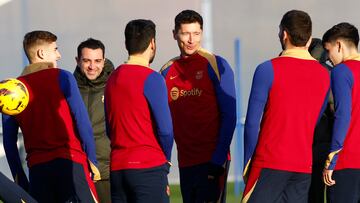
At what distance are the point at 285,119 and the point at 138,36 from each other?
1146mm

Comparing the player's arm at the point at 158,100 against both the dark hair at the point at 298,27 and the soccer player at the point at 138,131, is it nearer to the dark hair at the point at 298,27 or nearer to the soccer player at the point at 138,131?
the soccer player at the point at 138,131

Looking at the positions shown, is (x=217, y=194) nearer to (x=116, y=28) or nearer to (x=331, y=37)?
(x=331, y=37)

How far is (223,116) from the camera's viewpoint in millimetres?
8484

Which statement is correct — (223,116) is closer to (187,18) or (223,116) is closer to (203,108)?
(203,108)

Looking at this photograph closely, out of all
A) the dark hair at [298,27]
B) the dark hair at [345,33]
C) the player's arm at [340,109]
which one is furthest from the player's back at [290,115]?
the dark hair at [345,33]

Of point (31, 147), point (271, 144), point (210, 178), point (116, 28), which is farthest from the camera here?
point (116, 28)

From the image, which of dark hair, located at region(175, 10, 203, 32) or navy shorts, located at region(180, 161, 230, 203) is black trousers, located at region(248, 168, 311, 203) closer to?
navy shorts, located at region(180, 161, 230, 203)

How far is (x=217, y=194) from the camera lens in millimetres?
8594

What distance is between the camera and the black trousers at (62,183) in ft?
25.5

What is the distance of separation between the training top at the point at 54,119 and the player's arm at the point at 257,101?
3.75 ft

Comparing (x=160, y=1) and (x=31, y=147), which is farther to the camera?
(x=160, y=1)

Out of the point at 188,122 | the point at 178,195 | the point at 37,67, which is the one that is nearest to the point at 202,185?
the point at 188,122

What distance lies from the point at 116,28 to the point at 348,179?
20.8ft

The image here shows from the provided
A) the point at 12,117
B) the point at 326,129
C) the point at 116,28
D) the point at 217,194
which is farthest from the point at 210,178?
the point at 116,28
